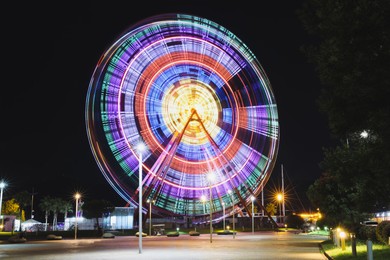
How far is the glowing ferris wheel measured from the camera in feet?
118

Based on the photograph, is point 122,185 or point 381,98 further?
point 122,185

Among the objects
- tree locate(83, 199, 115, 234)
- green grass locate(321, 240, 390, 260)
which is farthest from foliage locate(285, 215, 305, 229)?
green grass locate(321, 240, 390, 260)

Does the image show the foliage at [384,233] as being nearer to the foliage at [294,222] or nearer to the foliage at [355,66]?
the foliage at [355,66]

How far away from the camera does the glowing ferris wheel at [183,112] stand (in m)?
36.1

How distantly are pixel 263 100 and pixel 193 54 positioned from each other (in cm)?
696

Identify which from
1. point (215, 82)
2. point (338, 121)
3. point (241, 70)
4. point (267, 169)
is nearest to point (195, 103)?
point (215, 82)

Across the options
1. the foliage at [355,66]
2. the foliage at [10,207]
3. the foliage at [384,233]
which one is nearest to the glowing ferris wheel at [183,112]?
the foliage at [384,233]

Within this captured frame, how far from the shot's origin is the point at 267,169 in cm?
3784

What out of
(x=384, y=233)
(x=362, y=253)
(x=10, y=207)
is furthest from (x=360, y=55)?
(x=10, y=207)

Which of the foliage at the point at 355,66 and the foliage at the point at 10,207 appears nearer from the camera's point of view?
the foliage at the point at 355,66

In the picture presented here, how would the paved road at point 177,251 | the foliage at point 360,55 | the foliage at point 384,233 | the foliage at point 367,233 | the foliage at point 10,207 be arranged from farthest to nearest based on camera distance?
1. the foliage at point 10,207
2. the foliage at point 367,233
3. the foliage at point 384,233
4. the paved road at point 177,251
5. the foliage at point 360,55

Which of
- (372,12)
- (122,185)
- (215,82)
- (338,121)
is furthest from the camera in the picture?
(215,82)

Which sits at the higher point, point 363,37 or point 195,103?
point 195,103

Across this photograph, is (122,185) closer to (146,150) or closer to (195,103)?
(146,150)
